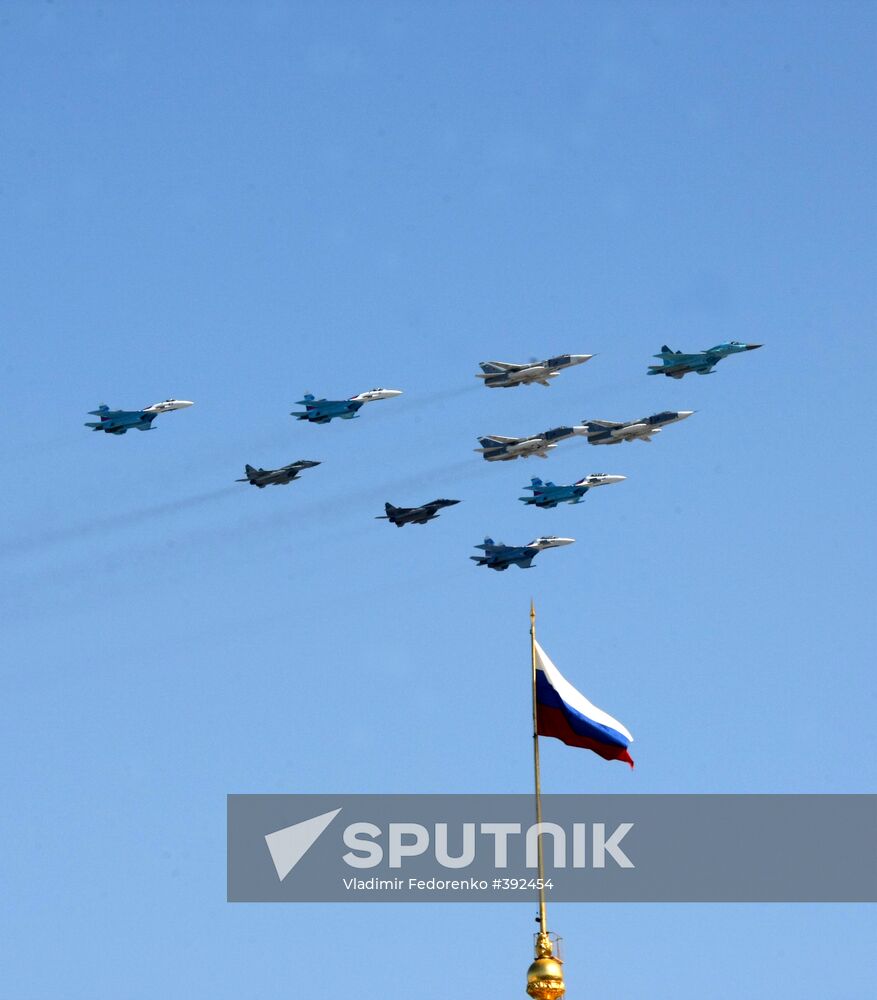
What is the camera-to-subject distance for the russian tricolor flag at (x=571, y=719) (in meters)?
123

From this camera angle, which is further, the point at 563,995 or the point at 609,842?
the point at 609,842

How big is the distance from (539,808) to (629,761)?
507 inches

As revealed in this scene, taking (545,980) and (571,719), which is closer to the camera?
(545,980)

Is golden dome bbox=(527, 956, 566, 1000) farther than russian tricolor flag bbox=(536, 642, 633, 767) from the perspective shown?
No

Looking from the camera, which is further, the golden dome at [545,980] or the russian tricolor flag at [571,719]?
the russian tricolor flag at [571,719]

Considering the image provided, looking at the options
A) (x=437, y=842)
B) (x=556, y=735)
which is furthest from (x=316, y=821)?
(x=556, y=735)

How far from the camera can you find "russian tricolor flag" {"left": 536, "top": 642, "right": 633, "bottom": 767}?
123 metres

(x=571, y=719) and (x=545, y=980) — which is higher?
(x=571, y=719)

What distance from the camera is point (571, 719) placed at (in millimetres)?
123062

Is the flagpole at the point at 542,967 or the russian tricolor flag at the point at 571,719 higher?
the russian tricolor flag at the point at 571,719

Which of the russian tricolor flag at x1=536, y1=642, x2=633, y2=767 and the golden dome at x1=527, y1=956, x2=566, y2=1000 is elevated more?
the russian tricolor flag at x1=536, y1=642, x2=633, y2=767

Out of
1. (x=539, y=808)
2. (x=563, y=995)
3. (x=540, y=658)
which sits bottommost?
(x=563, y=995)

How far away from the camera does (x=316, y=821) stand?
147m

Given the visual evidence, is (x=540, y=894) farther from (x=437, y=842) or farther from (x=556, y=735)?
(x=437, y=842)
